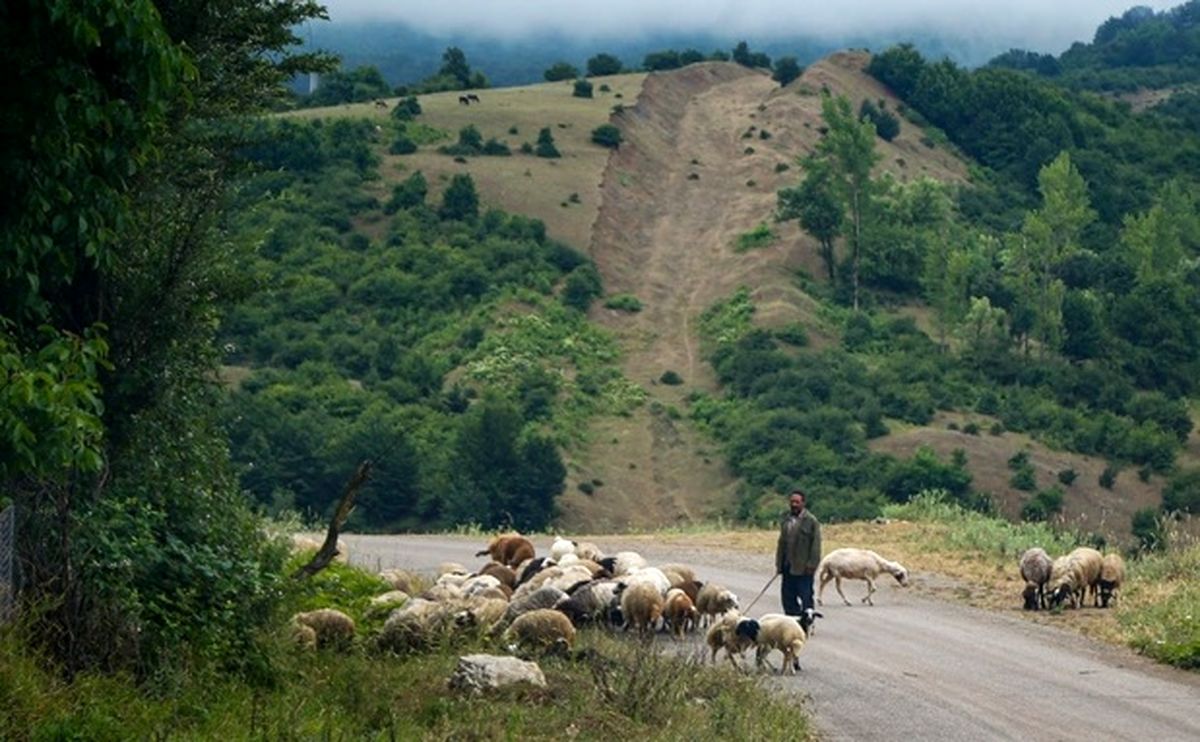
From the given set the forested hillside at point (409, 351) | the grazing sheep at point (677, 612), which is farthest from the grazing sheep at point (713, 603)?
the forested hillside at point (409, 351)

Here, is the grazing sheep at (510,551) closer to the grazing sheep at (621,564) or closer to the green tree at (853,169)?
the grazing sheep at (621,564)

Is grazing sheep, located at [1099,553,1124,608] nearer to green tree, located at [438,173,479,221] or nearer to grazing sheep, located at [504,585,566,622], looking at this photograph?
grazing sheep, located at [504,585,566,622]

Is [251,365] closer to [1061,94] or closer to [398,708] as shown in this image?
[398,708]

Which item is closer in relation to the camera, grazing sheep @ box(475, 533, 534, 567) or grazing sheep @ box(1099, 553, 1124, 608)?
grazing sheep @ box(1099, 553, 1124, 608)

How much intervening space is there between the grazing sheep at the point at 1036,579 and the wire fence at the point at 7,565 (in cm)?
1536

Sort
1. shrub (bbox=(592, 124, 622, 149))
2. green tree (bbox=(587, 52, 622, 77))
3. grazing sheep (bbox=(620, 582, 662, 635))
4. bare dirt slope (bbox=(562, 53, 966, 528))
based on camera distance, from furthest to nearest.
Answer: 1. green tree (bbox=(587, 52, 622, 77))
2. shrub (bbox=(592, 124, 622, 149))
3. bare dirt slope (bbox=(562, 53, 966, 528))
4. grazing sheep (bbox=(620, 582, 662, 635))

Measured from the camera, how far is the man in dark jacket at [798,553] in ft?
73.6

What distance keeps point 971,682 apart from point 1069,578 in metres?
5.93

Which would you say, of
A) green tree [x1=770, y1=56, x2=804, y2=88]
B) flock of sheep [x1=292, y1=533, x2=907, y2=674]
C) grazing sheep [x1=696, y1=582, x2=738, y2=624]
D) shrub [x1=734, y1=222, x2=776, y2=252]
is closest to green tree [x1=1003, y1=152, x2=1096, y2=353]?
shrub [x1=734, y1=222, x2=776, y2=252]

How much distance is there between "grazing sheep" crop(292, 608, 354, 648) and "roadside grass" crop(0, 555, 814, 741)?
0.88 feet

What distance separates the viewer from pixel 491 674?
15.3 metres

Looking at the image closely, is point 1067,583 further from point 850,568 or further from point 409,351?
point 409,351

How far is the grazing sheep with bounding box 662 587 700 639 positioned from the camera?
2159cm

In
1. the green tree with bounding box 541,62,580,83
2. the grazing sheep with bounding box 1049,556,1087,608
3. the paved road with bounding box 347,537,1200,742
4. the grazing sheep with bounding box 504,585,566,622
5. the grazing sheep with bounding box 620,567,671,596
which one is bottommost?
the paved road with bounding box 347,537,1200,742
